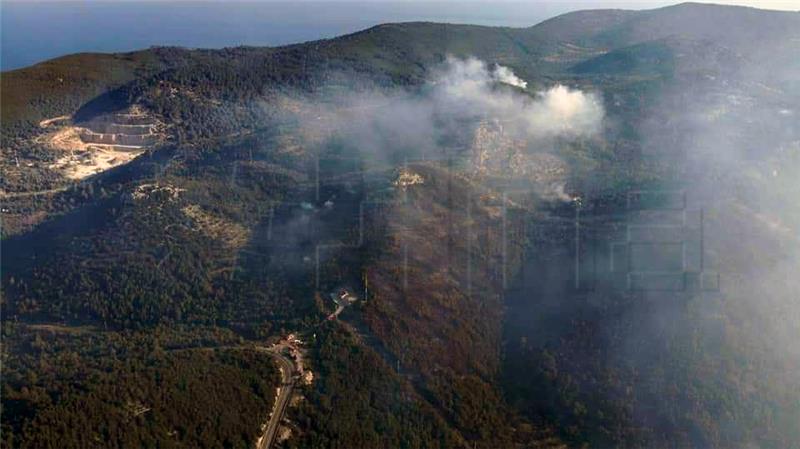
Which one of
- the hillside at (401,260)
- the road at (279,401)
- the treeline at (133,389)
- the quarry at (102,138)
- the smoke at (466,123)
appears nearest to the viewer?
the treeline at (133,389)

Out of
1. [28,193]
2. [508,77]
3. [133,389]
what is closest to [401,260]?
[133,389]

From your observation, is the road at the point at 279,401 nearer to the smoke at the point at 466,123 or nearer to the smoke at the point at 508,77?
the smoke at the point at 466,123

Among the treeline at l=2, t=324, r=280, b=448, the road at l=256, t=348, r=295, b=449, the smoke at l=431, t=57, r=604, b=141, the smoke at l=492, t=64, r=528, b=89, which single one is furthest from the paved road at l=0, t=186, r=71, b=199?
the smoke at l=492, t=64, r=528, b=89

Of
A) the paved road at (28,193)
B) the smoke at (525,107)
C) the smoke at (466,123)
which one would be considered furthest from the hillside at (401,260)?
the smoke at (525,107)

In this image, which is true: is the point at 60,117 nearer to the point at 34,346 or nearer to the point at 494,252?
the point at 34,346

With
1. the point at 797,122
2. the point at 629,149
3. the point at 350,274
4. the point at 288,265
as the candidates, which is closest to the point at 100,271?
the point at 288,265

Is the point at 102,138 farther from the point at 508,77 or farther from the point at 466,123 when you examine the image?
the point at 508,77

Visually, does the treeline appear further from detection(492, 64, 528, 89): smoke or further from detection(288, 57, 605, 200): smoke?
detection(492, 64, 528, 89): smoke
